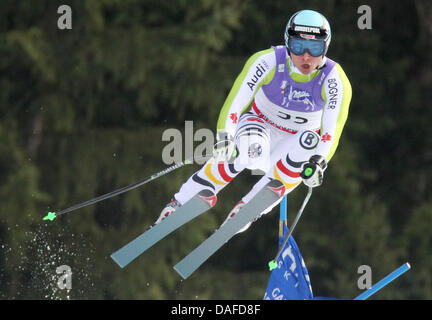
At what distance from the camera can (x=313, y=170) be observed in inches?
303

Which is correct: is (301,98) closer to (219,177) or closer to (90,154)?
(219,177)

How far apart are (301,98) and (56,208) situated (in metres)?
6.73

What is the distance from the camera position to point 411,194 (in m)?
17.6

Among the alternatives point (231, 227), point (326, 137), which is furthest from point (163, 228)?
point (326, 137)

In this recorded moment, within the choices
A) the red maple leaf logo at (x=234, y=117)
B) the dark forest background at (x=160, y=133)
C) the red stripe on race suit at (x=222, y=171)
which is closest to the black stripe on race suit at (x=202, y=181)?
the red stripe on race suit at (x=222, y=171)

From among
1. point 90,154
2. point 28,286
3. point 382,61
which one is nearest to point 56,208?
point 90,154

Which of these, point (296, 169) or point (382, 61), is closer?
point (296, 169)

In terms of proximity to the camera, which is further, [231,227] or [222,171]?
[222,171]

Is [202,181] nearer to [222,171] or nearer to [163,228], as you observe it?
[222,171]

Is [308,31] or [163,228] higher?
[308,31]

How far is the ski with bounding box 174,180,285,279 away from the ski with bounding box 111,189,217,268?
0.84ft

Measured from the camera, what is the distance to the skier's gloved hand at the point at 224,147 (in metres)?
7.82

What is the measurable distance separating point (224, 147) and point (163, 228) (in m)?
0.71

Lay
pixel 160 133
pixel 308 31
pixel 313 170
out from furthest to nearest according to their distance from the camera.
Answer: pixel 160 133 < pixel 308 31 < pixel 313 170
